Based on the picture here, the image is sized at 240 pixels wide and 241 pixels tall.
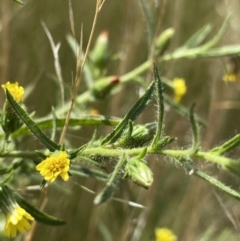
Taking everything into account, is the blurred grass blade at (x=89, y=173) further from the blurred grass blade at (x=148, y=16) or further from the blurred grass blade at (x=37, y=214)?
the blurred grass blade at (x=148, y=16)

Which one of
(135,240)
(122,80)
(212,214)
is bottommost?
(212,214)

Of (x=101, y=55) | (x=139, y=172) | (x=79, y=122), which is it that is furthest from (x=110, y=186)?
(x=101, y=55)

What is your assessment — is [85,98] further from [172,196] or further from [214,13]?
[214,13]

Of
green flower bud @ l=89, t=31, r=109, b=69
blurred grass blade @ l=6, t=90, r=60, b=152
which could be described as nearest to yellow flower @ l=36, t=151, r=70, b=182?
blurred grass blade @ l=6, t=90, r=60, b=152

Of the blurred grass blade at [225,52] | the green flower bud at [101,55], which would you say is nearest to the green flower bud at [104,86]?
the green flower bud at [101,55]

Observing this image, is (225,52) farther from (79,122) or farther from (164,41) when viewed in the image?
(79,122)

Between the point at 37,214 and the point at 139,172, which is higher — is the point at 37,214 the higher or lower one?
the lower one

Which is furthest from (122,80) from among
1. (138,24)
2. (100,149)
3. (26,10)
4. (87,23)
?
(87,23)
